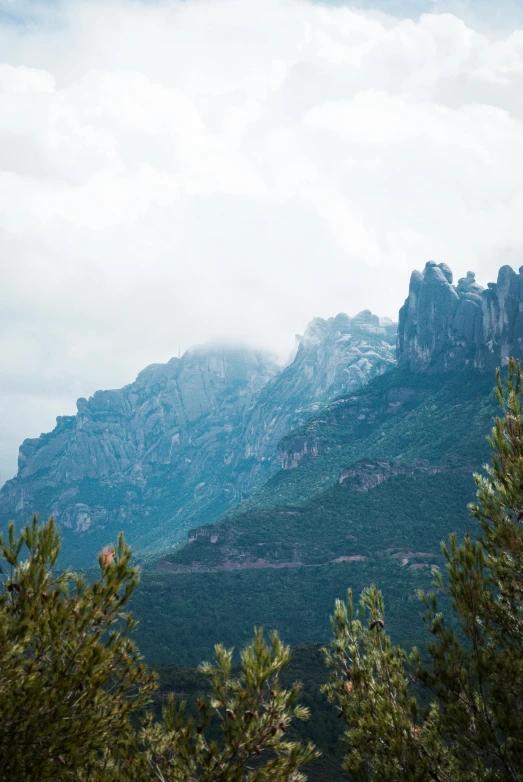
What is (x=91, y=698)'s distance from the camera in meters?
10.2

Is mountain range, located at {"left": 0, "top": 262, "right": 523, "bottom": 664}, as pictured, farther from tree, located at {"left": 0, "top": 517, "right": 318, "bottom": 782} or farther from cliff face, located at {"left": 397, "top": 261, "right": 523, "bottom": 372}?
tree, located at {"left": 0, "top": 517, "right": 318, "bottom": 782}

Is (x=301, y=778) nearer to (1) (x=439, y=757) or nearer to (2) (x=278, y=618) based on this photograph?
(1) (x=439, y=757)

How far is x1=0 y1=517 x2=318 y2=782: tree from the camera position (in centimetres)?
984

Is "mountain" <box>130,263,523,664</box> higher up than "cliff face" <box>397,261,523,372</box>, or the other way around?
"cliff face" <box>397,261,523,372</box>

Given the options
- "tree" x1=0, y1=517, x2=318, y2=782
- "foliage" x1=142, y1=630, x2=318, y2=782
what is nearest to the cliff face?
"foliage" x1=142, y1=630, x2=318, y2=782

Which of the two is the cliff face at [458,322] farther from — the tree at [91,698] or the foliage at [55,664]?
the foliage at [55,664]

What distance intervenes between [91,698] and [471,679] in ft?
23.1

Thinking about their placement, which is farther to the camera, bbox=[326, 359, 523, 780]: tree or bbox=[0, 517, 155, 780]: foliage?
bbox=[326, 359, 523, 780]: tree

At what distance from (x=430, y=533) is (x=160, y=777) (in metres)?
101

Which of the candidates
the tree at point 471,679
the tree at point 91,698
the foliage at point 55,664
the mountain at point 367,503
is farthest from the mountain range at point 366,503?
the foliage at point 55,664

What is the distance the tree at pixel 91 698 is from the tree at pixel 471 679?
240cm

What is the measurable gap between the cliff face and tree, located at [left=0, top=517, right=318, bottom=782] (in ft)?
449

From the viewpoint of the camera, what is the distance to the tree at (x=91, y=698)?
32.3 ft

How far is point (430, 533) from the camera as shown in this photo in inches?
4122
